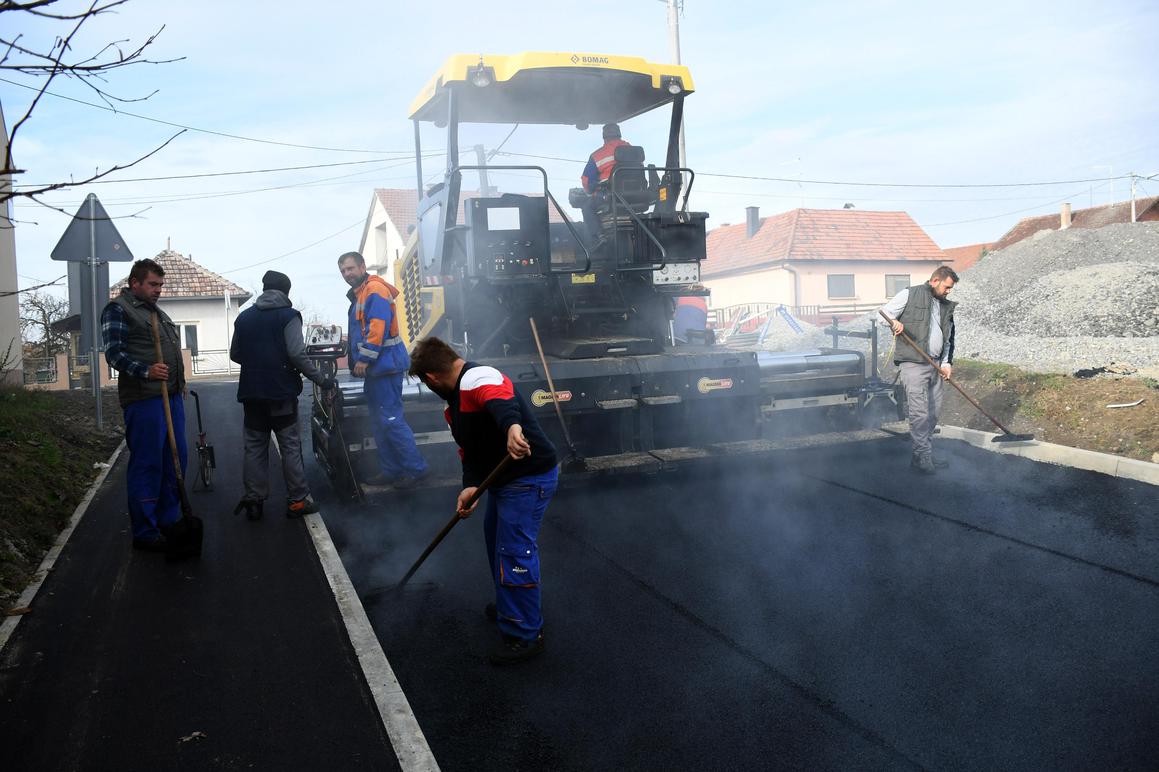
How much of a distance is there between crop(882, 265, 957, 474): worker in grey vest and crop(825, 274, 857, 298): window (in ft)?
105

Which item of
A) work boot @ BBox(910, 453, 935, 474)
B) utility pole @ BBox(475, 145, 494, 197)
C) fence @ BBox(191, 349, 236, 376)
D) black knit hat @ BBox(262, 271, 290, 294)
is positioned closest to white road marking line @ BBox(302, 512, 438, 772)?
black knit hat @ BBox(262, 271, 290, 294)

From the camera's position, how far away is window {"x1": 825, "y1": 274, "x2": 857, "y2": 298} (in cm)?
3928

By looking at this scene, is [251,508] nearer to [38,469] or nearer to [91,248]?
[38,469]

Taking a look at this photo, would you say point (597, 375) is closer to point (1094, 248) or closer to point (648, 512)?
point (648, 512)

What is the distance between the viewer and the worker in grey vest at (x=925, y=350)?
7.60 m

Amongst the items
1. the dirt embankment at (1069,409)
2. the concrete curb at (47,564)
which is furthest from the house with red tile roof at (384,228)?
the concrete curb at (47,564)

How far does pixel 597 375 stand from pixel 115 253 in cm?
565

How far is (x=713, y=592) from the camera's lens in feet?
15.9

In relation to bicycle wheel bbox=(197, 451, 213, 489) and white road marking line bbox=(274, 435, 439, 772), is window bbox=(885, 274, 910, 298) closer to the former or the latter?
bicycle wheel bbox=(197, 451, 213, 489)

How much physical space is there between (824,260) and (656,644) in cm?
3637

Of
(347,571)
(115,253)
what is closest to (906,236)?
(115,253)

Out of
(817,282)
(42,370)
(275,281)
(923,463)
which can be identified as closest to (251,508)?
(275,281)

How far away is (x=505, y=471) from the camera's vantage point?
4.18 metres

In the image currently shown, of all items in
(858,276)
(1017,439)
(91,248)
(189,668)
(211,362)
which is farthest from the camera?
(858,276)
